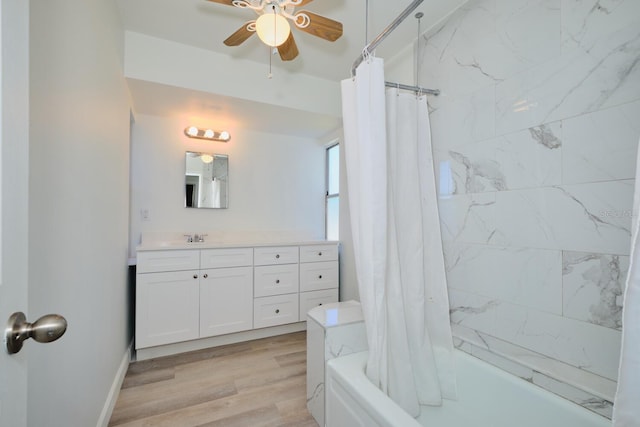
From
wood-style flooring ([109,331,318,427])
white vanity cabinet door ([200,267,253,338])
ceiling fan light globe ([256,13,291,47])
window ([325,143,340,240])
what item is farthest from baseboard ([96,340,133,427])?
window ([325,143,340,240])

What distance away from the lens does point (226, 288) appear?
2420mm

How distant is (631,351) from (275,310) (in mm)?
2391

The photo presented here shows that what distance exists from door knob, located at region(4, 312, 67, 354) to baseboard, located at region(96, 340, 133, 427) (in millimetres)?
1302

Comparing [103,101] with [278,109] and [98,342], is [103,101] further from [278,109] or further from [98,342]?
[278,109]

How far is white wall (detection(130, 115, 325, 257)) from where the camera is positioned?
2.69 m

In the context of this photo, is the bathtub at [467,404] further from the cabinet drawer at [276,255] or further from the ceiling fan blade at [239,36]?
the ceiling fan blade at [239,36]

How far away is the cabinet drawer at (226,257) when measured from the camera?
236cm

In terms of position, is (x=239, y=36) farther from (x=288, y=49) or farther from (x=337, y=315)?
(x=337, y=315)

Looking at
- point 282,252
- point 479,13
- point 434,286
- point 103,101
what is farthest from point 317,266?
point 479,13

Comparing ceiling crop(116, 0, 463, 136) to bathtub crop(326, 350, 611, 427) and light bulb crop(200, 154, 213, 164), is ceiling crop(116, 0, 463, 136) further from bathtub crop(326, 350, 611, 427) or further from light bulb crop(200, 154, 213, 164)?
bathtub crop(326, 350, 611, 427)

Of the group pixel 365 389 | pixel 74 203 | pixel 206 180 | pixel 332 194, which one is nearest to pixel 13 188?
pixel 74 203

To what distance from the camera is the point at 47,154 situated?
2.83ft

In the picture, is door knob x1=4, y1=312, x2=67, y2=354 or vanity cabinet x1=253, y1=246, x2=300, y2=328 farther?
vanity cabinet x1=253, y1=246, x2=300, y2=328

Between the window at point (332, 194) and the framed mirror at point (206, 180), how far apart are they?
4.03 ft
